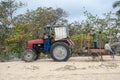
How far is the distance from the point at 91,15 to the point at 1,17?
26.6 ft

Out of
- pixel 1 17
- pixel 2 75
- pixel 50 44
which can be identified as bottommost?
pixel 2 75

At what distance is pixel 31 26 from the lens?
34062mm

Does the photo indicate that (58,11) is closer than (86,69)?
No

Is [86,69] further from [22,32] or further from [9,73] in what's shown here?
[22,32]

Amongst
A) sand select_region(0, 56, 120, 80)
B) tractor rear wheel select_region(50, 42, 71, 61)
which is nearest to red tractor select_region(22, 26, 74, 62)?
tractor rear wheel select_region(50, 42, 71, 61)

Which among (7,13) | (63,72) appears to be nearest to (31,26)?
(7,13)

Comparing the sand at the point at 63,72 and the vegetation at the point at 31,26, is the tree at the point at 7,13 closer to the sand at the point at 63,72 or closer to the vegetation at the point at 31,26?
the vegetation at the point at 31,26

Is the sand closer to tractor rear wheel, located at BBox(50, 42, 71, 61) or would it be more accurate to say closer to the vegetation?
tractor rear wheel, located at BBox(50, 42, 71, 61)

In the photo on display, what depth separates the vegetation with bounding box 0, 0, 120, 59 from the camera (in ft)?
100

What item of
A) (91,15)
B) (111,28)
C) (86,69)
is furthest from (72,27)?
(86,69)

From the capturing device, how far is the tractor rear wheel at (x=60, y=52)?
22.6m

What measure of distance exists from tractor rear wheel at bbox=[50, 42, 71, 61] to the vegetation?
4.97 m

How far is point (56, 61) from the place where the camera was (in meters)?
22.7

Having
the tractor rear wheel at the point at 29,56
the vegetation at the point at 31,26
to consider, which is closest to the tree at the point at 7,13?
the vegetation at the point at 31,26
